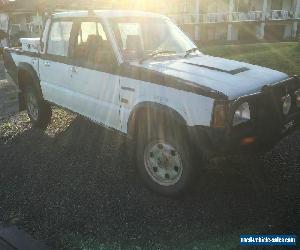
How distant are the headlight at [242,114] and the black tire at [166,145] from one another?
58 centimetres

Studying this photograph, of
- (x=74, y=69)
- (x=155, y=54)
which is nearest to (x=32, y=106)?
(x=74, y=69)

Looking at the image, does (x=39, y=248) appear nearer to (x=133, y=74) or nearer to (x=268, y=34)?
(x=133, y=74)

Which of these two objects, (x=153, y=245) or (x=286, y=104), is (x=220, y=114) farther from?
(x=153, y=245)

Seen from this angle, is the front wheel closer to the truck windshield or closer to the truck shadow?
the truck shadow

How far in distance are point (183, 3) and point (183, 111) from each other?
109 feet

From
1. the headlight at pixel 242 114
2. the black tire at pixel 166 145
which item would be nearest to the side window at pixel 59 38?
the black tire at pixel 166 145

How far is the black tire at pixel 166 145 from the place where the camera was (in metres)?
3.91

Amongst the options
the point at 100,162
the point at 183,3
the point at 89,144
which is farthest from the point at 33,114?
the point at 183,3

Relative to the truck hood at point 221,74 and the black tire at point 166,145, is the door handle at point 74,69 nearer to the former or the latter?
the truck hood at point 221,74

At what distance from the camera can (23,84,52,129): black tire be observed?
655cm

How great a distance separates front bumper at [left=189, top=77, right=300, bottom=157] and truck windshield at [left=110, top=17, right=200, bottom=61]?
1486 mm

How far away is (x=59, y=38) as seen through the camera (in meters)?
5.69

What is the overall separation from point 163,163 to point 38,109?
133 inches

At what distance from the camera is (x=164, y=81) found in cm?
396
